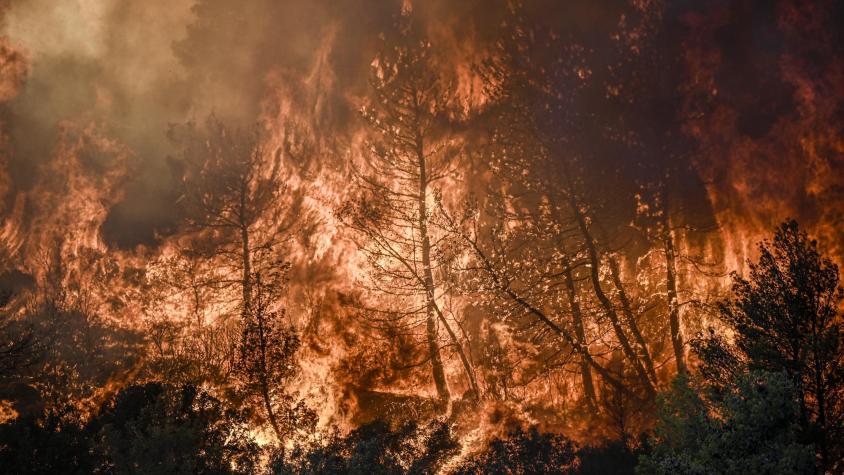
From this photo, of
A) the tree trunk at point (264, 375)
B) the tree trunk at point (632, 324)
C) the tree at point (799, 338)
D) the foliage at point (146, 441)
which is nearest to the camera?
the tree at point (799, 338)

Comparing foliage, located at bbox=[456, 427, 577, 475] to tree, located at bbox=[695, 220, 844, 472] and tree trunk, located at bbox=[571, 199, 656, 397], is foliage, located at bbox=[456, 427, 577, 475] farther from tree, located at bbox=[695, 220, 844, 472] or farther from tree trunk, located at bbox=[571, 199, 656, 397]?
tree, located at bbox=[695, 220, 844, 472]

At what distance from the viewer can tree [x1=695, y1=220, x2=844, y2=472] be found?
7969 mm

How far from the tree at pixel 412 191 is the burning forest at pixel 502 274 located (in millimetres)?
162

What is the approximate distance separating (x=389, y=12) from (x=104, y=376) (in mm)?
25490

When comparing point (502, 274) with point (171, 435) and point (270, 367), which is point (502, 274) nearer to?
point (171, 435)

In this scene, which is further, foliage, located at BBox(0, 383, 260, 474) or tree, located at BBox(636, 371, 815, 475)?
foliage, located at BBox(0, 383, 260, 474)

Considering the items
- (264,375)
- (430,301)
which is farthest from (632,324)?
(264,375)

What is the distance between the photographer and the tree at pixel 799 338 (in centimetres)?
797

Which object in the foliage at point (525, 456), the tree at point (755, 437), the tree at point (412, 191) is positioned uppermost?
the tree at point (412, 191)

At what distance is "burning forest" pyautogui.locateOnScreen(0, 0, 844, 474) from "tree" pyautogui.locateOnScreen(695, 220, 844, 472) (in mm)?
54

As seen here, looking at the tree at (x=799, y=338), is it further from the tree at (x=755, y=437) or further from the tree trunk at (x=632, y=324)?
the tree trunk at (x=632, y=324)

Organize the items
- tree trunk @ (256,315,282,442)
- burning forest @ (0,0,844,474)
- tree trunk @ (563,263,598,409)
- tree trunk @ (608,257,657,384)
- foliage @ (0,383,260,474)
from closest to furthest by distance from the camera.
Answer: burning forest @ (0,0,844,474), foliage @ (0,383,260,474), tree trunk @ (608,257,657,384), tree trunk @ (563,263,598,409), tree trunk @ (256,315,282,442)

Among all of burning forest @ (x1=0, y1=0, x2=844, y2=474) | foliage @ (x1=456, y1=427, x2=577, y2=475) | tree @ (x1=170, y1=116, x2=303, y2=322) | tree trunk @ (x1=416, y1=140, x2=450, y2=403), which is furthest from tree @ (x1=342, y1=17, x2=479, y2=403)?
tree @ (x1=170, y1=116, x2=303, y2=322)

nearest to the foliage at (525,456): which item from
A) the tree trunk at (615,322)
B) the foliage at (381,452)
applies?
the foliage at (381,452)
